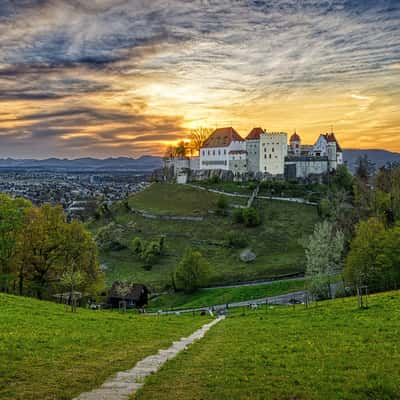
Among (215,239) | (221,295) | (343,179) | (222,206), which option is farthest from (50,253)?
(343,179)

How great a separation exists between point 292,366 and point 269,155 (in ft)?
308

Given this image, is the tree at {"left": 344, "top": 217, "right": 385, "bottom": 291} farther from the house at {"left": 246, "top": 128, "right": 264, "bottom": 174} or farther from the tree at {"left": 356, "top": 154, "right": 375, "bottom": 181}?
the tree at {"left": 356, "top": 154, "right": 375, "bottom": 181}

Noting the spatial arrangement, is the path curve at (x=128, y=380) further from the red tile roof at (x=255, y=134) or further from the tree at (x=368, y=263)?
the red tile roof at (x=255, y=134)

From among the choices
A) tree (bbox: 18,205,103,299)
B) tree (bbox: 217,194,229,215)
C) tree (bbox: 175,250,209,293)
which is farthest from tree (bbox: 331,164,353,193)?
tree (bbox: 18,205,103,299)

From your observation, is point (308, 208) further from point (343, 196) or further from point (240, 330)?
point (240, 330)

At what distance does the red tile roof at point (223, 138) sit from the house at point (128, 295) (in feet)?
204

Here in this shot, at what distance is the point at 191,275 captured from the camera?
59656mm

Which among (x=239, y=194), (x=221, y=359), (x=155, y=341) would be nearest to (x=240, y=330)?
(x=155, y=341)

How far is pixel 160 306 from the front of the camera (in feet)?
183

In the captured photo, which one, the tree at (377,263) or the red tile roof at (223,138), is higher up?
the red tile roof at (223,138)

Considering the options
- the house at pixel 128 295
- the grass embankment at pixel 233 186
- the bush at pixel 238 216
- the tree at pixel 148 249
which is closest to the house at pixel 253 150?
the grass embankment at pixel 233 186

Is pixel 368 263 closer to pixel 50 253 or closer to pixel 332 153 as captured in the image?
pixel 50 253

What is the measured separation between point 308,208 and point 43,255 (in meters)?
61.9

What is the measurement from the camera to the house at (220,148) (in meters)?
110
